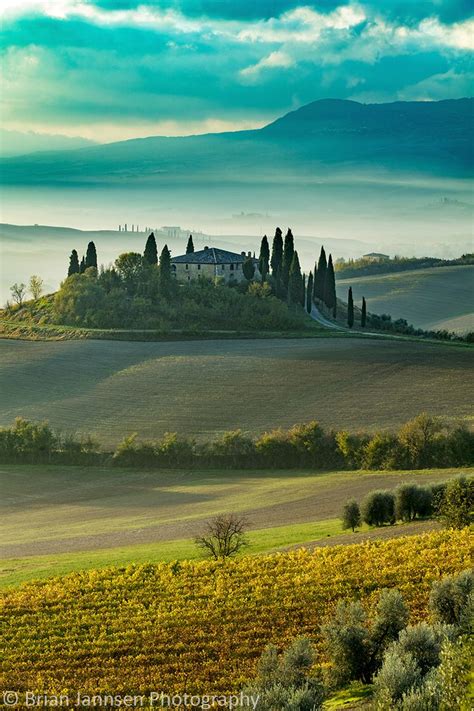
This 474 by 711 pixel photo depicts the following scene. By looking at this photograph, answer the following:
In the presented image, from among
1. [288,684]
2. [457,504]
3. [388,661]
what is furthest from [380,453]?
[388,661]

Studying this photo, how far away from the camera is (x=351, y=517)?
42.7m

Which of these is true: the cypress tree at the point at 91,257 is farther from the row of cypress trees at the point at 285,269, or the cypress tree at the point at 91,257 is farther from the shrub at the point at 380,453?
the shrub at the point at 380,453

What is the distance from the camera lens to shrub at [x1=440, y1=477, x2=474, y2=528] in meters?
39.2

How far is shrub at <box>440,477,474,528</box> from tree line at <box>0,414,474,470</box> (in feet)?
54.7

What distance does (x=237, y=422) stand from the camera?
70.6 m

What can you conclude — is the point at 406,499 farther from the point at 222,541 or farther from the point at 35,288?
the point at 35,288

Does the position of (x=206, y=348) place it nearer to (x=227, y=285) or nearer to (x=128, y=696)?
(x=227, y=285)

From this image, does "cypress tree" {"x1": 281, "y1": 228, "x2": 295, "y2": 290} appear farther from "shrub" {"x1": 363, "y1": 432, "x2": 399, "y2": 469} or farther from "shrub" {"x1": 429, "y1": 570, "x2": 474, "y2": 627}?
"shrub" {"x1": 429, "y1": 570, "x2": 474, "y2": 627}

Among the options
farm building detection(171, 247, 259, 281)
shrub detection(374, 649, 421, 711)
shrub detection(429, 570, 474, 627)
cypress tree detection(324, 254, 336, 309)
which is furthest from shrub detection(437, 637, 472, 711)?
farm building detection(171, 247, 259, 281)

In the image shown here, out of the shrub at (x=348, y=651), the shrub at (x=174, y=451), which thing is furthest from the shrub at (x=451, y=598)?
the shrub at (x=174, y=451)

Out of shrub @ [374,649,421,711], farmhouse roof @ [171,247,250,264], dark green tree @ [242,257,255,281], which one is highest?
farmhouse roof @ [171,247,250,264]

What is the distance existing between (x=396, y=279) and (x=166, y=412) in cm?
9493

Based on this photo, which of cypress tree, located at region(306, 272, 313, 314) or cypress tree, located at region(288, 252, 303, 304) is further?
cypress tree, located at region(306, 272, 313, 314)

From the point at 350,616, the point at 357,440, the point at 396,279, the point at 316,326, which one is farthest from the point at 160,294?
the point at 350,616
